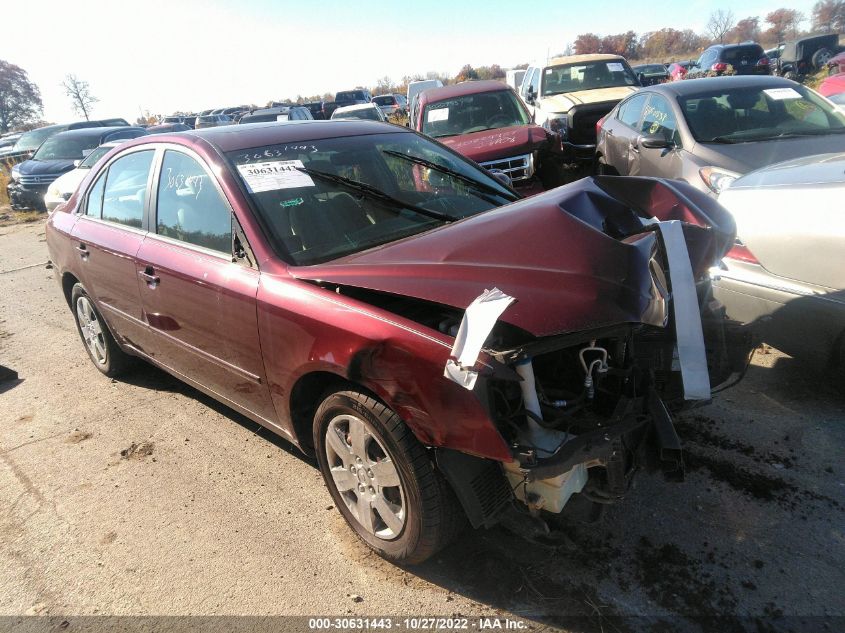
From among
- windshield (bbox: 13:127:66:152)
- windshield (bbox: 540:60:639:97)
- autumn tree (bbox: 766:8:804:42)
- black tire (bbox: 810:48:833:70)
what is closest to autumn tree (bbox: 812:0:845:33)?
autumn tree (bbox: 766:8:804:42)

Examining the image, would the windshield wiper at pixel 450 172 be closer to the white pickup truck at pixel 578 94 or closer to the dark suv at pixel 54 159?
the white pickup truck at pixel 578 94

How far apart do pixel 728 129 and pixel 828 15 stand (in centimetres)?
6249

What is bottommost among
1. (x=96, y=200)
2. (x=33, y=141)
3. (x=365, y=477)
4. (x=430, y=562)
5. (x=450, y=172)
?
(x=430, y=562)

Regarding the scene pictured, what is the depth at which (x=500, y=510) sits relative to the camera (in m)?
2.26

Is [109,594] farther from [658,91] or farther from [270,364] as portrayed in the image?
[658,91]

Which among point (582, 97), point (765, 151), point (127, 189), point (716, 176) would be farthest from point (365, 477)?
point (582, 97)

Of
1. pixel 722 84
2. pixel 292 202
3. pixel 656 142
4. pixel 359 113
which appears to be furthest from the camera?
pixel 359 113

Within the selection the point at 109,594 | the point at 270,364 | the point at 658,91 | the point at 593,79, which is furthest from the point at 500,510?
the point at 593,79

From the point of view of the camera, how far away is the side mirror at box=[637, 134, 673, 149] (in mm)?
5816

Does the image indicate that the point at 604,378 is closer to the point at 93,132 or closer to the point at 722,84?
the point at 722,84

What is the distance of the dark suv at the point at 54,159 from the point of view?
1409 cm

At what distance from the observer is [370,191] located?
10.5 feet

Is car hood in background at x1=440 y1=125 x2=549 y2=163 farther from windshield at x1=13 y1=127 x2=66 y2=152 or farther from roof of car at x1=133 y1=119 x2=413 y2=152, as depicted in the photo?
windshield at x1=13 y1=127 x2=66 y2=152

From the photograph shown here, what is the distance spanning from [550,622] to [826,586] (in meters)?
1.04
